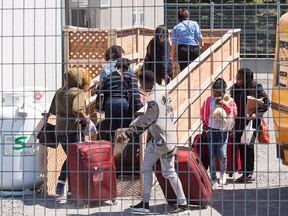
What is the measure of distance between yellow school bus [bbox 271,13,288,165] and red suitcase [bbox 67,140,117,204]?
1.74 meters

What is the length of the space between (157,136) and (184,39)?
180 centimetres

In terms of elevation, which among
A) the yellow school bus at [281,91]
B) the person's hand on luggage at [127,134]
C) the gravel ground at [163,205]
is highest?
the yellow school bus at [281,91]

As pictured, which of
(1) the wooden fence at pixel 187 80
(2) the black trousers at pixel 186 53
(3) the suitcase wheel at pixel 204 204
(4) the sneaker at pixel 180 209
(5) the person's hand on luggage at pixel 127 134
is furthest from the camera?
(2) the black trousers at pixel 186 53

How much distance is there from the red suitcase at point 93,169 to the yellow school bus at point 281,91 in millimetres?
1745

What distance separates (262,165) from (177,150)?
3.37 metres

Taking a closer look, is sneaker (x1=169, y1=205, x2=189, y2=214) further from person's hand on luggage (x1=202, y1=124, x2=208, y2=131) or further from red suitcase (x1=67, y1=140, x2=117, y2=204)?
person's hand on luggage (x1=202, y1=124, x2=208, y2=131)

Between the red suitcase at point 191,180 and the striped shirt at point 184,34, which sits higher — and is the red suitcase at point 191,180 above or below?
below

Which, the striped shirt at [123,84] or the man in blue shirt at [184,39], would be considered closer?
the striped shirt at [123,84]

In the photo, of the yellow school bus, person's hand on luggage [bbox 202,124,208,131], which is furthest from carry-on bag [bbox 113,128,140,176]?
the yellow school bus

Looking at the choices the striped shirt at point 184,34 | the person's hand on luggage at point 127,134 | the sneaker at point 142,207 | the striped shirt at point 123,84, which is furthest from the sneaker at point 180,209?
the striped shirt at point 184,34

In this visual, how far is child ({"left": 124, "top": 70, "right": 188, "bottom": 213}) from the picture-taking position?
8.16 m

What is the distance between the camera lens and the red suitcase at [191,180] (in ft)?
28.7

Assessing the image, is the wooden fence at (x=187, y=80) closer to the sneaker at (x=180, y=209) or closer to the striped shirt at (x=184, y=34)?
the striped shirt at (x=184, y=34)

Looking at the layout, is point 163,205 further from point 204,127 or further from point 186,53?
point 186,53
